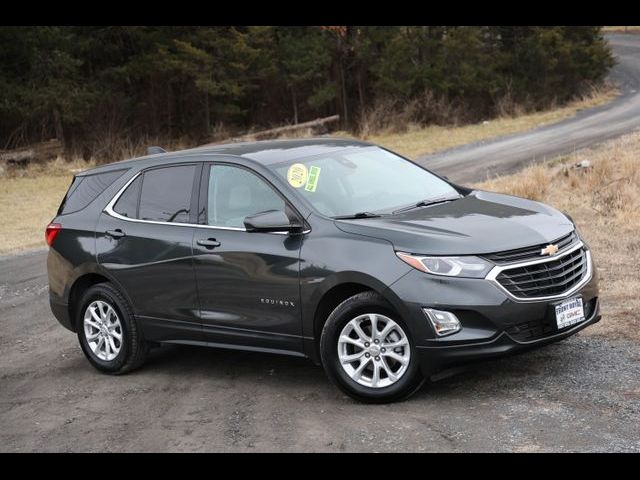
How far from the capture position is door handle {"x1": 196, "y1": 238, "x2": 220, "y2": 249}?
712 cm

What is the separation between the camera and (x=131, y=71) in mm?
36469

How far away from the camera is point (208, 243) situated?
23.5ft

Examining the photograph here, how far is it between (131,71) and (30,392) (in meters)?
30.1

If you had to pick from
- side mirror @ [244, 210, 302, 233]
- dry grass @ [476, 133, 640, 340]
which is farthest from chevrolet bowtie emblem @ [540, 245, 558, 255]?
side mirror @ [244, 210, 302, 233]

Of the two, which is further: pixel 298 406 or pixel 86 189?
pixel 86 189

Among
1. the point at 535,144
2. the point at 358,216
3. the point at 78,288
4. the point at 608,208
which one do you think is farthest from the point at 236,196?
the point at 535,144

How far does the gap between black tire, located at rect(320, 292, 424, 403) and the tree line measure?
2786cm

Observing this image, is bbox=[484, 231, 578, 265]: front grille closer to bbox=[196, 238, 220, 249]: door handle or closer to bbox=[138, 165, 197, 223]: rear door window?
bbox=[196, 238, 220, 249]: door handle

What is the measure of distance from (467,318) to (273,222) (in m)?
1.46

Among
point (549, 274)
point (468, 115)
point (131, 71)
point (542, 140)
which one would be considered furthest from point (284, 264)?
point (131, 71)

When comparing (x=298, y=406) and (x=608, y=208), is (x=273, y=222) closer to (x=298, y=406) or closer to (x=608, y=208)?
(x=298, y=406)

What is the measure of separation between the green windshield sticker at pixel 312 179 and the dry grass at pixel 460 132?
17060 mm

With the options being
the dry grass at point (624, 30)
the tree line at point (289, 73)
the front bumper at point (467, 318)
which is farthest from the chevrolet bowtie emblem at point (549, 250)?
the dry grass at point (624, 30)

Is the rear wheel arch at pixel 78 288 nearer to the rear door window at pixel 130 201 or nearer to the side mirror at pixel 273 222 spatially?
the rear door window at pixel 130 201
